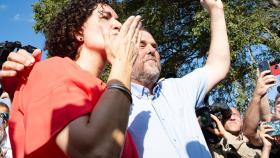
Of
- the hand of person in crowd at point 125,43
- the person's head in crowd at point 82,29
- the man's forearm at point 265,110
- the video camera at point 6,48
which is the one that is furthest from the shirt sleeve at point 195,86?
the man's forearm at point 265,110

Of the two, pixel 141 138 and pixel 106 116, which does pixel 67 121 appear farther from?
pixel 141 138

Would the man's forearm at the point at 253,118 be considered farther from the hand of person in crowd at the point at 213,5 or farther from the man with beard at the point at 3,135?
the man with beard at the point at 3,135

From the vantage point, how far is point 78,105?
46.1 inches

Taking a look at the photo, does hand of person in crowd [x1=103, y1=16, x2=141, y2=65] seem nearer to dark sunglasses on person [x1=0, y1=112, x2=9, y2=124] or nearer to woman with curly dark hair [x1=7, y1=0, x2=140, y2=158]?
woman with curly dark hair [x1=7, y1=0, x2=140, y2=158]

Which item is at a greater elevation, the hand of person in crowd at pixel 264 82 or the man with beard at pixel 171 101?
the man with beard at pixel 171 101

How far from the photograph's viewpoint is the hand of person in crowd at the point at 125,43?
4.33ft

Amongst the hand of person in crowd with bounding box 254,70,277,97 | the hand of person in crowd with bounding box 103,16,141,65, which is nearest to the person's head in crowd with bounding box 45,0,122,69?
the hand of person in crowd with bounding box 103,16,141,65

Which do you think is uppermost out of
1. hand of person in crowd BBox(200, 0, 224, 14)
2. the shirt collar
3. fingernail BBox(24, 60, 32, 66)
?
fingernail BBox(24, 60, 32, 66)

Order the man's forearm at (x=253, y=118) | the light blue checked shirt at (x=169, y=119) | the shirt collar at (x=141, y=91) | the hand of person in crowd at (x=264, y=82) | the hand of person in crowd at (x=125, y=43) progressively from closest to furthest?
the hand of person in crowd at (x=125, y=43), the light blue checked shirt at (x=169, y=119), the shirt collar at (x=141, y=91), the hand of person in crowd at (x=264, y=82), the man's forearm at (x=253, y=118)

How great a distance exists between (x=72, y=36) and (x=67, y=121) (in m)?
0.67

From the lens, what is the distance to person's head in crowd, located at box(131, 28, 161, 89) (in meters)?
2.36

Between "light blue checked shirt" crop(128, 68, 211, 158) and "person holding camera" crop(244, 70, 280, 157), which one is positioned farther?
"person holding camera" crop(244, 70, 280, 157)

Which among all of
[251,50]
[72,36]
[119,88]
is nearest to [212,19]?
[72,36]

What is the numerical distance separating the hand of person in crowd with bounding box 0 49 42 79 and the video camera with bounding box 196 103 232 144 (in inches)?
89.3
